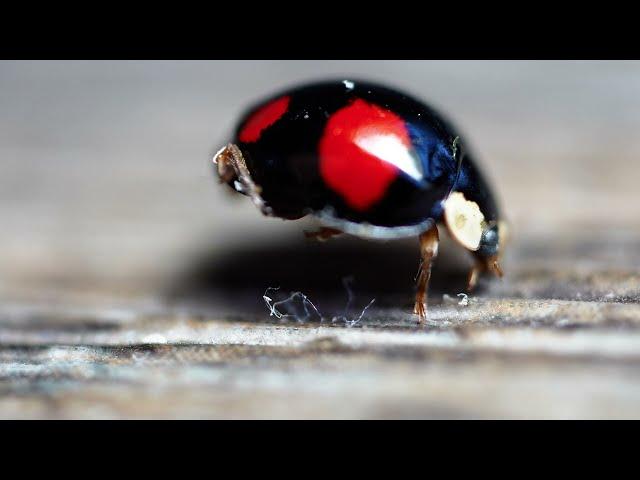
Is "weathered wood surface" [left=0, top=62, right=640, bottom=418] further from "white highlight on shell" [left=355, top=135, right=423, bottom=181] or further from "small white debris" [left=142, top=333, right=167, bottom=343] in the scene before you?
"white highlight on shell" [left=355, top=135, right=423, bottom=181]

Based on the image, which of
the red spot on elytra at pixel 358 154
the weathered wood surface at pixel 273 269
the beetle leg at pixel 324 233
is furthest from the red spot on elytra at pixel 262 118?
the weathered wood surface at pixel 273 269

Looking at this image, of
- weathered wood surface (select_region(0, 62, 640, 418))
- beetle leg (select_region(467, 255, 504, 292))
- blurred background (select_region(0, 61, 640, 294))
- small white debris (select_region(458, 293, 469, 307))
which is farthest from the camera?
blurred background (select_region(0, 61, 640, 294))

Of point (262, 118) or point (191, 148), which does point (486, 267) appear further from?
point (191, 148)

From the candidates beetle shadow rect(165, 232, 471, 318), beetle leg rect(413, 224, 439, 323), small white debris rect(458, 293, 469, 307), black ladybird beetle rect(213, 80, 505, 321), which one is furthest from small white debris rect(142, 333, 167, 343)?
small white debris rect(458, 293, 469, 307)

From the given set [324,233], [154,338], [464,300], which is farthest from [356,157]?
[154,338]

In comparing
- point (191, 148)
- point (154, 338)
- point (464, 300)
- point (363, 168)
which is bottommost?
point (154, 338)

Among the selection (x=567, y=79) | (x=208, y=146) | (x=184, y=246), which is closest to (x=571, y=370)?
(x=184, y=246)
